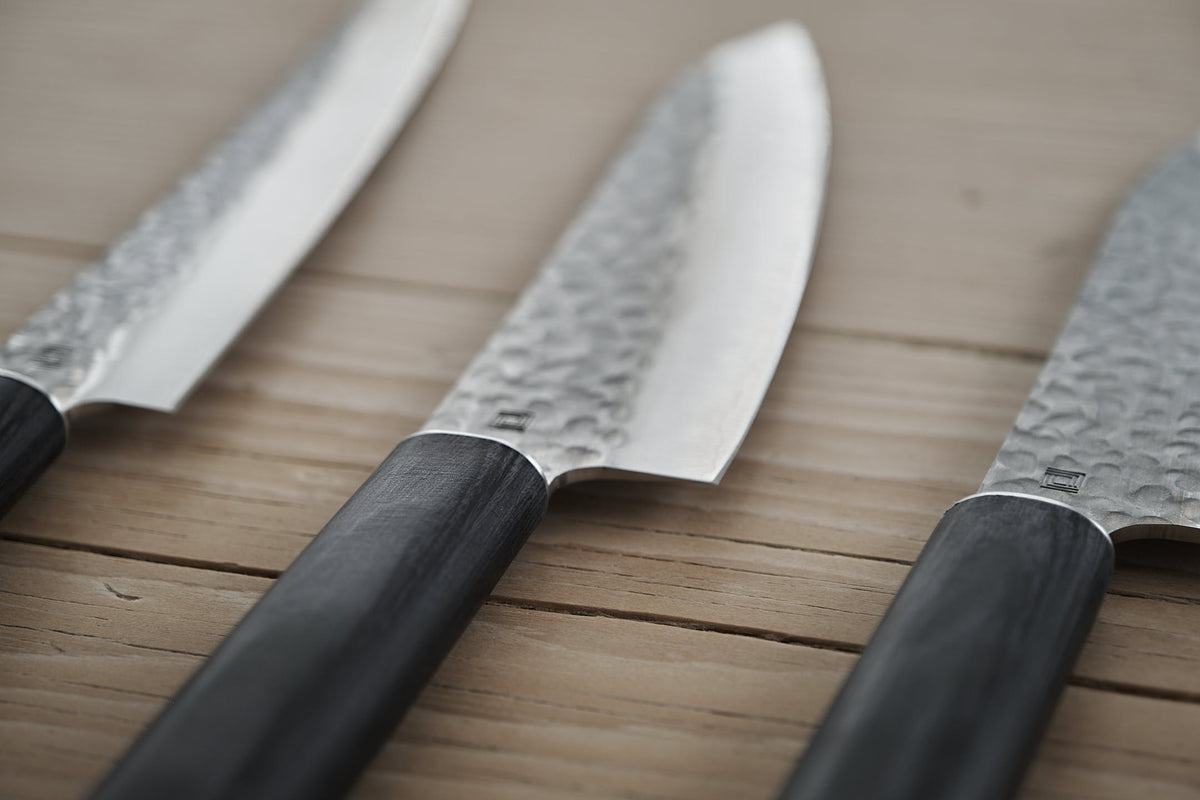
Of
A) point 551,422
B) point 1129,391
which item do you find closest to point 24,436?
point 551,422

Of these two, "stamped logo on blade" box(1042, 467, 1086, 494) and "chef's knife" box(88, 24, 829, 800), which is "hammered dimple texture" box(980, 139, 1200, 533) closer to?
"stamped logo on blade" box(1042, 467, 1086, 494)

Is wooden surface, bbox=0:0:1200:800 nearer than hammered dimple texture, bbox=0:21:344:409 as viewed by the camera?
Yes

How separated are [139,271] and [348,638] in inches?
16.2

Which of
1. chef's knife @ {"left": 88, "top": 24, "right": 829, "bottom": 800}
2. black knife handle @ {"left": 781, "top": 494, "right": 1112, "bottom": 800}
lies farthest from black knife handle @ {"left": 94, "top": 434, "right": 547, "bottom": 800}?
black knife handle @ {"left": 781, "top": 494, "right": 1112, "bottom": 800}

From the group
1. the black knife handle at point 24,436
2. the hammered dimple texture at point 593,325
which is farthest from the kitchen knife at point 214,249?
the hammered dimple texture at point 593,325

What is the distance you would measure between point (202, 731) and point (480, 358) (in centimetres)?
31

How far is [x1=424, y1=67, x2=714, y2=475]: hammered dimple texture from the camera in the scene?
583mm

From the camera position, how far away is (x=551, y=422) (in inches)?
23.0

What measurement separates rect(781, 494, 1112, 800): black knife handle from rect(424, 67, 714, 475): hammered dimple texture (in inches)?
8.0

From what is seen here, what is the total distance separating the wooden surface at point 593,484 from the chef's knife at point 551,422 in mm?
55

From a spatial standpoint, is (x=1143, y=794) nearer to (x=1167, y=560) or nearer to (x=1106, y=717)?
(x=1106, y=717)

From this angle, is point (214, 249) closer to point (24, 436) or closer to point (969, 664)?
point (24, 436)

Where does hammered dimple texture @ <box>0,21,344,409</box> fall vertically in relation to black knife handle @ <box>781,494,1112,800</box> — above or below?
above

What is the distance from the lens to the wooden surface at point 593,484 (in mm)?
491
